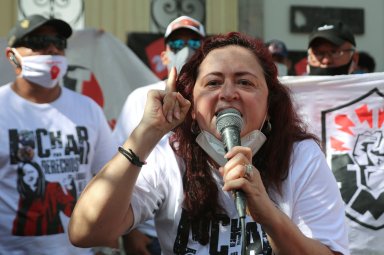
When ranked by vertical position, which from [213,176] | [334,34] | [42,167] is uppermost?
[334,34]

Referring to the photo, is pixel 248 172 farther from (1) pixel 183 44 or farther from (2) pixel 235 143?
(1) pixel 183 44

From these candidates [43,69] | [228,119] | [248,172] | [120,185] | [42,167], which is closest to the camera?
[248,172]

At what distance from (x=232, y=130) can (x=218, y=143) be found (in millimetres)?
281

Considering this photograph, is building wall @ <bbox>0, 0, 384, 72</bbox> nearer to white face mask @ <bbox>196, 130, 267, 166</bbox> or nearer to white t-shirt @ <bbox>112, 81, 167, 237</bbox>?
white t-shirt @ <bbox>112, 81, 167, 237</bbox>

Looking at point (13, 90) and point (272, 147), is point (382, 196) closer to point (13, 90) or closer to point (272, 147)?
point (272, 147)

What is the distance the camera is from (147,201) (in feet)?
8.73

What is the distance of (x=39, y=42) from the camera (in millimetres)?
4730

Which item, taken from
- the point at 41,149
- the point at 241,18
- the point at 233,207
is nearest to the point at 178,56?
the point at 41,149

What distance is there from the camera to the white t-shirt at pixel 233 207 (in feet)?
8.49

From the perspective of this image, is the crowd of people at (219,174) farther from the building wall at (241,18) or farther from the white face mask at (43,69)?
the building wall at (241,18)

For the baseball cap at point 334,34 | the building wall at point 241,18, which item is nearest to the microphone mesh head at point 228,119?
the baseball cap at point 334,34

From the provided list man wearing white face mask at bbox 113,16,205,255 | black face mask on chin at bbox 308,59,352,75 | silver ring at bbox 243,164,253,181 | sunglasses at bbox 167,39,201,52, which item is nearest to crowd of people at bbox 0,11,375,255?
silver ring at bbox 243,164,253,181

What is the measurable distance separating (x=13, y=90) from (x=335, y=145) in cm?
195

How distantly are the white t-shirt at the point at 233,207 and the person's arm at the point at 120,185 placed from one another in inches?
5.2
